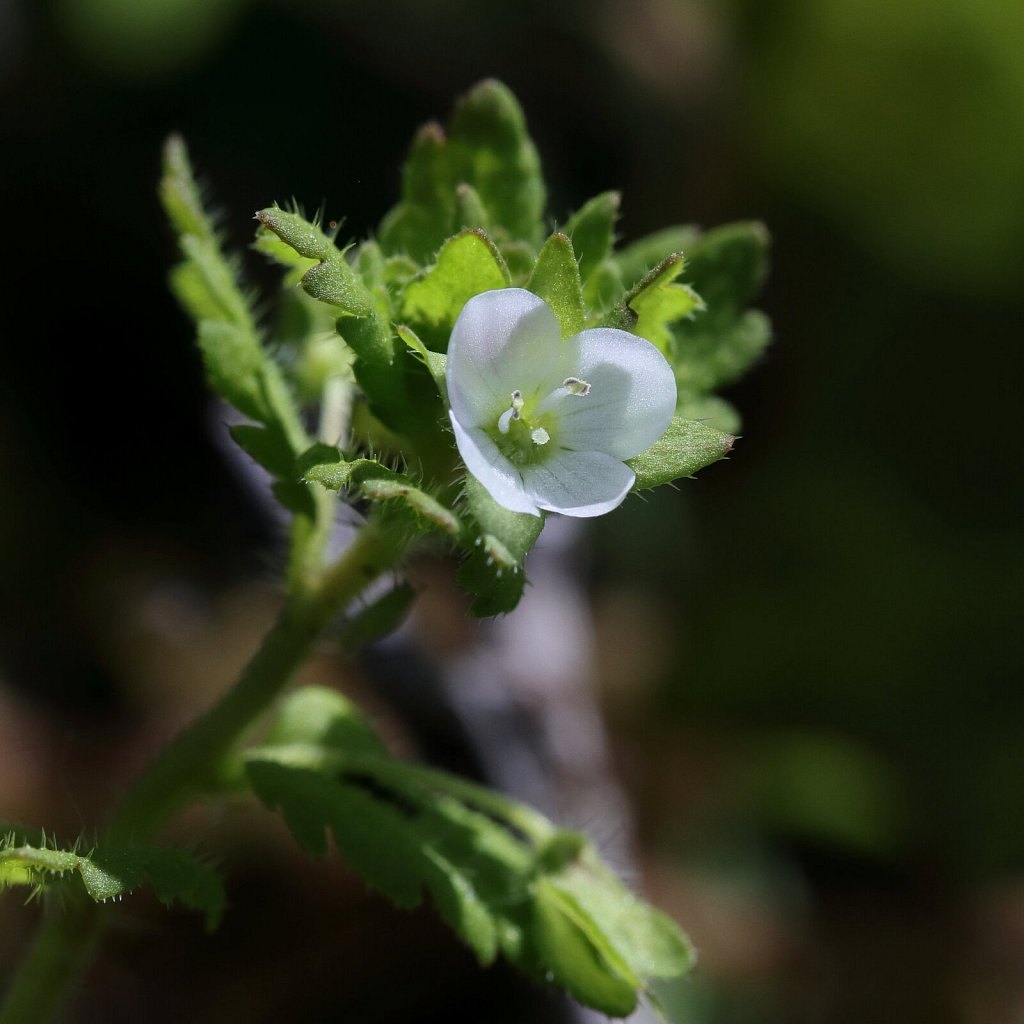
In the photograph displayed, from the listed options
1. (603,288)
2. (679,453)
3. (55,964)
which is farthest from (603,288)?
(55,964)

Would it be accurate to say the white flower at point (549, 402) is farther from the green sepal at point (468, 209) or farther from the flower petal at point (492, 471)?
the green sepal at point (468, 209)

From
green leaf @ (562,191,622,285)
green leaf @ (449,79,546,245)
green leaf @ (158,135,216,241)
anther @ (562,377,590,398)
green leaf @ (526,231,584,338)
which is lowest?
anther @ (562,377,590,398)

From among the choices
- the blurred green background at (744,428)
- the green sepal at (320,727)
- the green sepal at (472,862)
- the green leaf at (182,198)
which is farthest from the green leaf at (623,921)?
the blurred green background at (744,428)

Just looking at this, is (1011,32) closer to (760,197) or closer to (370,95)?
(760,197)

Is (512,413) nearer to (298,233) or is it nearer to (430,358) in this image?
(430,358)

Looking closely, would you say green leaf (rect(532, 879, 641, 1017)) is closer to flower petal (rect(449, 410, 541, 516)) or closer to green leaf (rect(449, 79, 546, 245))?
flower petal (rect(449, 410, 541, 516))

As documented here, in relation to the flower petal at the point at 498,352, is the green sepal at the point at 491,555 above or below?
below

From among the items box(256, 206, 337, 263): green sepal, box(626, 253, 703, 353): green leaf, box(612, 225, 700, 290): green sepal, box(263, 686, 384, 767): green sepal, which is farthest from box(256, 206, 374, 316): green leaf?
box(263, 686, 384, 767): green sepal
